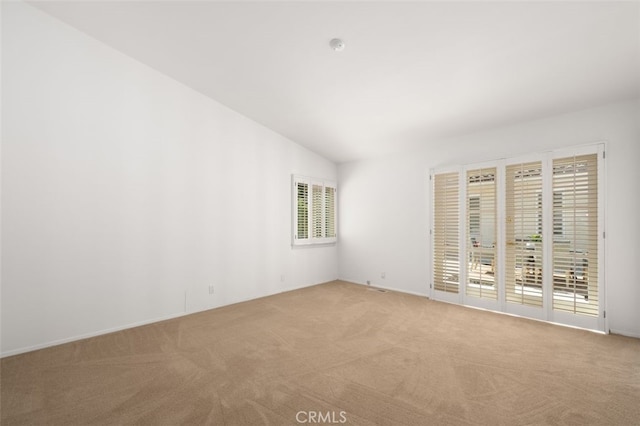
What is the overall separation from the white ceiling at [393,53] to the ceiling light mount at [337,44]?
0.05 meters

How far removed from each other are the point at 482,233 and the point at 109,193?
4.85m

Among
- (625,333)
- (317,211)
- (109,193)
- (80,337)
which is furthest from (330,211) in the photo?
(625,333)

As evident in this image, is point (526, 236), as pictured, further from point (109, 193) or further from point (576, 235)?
point (109, 193)

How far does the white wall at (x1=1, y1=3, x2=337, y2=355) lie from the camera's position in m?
2.82

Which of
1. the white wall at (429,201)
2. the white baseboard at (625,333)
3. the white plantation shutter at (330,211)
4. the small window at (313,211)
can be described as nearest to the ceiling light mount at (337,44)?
the white wall at (429,201)

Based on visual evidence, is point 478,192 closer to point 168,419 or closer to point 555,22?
point 555,22

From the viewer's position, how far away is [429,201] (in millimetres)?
4734

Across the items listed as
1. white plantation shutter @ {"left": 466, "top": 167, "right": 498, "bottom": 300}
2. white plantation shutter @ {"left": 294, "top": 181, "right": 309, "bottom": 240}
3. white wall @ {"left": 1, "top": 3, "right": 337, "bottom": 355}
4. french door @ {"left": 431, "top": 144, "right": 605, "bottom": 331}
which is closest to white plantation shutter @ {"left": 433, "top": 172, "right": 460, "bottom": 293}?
french door @ {"left": 431, "top": 144, "right": 605, "bottom": 331}

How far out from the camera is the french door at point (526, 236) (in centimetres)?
334

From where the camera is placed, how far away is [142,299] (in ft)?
11.7

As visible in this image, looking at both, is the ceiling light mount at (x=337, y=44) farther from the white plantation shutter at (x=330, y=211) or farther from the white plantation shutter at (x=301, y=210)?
the white plantation shutter at (x=330, y=211)

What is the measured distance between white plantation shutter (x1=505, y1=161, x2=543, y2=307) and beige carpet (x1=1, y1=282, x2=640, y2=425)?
1.33 ft

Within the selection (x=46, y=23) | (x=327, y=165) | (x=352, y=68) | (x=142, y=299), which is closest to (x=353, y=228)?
(x=327, y=165)

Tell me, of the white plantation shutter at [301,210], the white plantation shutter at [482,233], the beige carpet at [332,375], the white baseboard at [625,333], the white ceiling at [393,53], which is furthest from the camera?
the white plantation shutter at [301,210]
